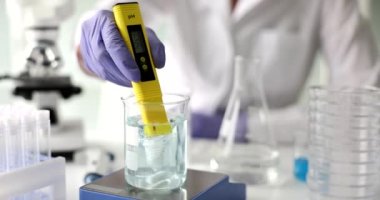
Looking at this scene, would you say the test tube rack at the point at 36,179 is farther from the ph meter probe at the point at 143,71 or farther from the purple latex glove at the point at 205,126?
the purple latex glove at the point at 205,126

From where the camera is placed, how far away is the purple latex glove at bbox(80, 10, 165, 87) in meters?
0.70

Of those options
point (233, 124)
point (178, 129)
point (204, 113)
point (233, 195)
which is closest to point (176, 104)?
point (178, 129)

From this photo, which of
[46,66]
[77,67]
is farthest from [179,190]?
[77,67]

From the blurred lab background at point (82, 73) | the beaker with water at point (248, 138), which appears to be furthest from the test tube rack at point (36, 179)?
the blurred lab background at point (82, 73)

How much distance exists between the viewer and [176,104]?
68cm

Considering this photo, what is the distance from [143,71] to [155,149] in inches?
3.9

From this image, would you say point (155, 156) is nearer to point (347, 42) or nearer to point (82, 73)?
point (347, 42)

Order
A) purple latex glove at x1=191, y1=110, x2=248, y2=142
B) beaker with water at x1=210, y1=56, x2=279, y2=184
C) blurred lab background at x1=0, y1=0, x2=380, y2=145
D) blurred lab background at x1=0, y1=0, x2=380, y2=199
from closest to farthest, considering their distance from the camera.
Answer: beaker with water at x1=210, y1=56, x2=279, y2=184
purple latex glove at x1=191, y1=110, x2=248, y2=142
blurred lab background at x1=0, y1=0, x2=380, y2=199
blurred lab background at x1=0, y1=0, x2=380, y2=145

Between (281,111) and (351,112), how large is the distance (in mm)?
505

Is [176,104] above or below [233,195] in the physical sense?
above

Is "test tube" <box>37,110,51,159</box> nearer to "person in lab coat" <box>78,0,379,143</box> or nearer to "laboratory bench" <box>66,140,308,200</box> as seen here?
"laboratory bench" <box>66,140,308,200</box>

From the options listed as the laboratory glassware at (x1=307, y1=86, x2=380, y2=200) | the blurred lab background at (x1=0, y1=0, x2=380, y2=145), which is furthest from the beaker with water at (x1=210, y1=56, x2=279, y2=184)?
the blurred lab background at (x1=0, y1=0, x2=380, y2=145)

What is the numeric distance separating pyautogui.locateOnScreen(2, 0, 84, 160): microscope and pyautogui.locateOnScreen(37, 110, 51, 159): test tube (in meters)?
0.33

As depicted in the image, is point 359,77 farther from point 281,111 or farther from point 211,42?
point 211,42
